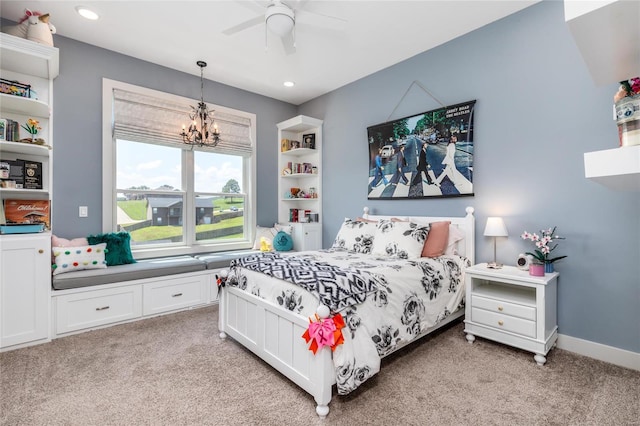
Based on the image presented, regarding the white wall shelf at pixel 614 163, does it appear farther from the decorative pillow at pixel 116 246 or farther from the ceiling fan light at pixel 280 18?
the decorative pillow at pixel 116 246

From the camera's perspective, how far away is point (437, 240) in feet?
9.69

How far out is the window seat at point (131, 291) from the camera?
9.00 ft

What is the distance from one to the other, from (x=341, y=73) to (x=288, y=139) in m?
1.40

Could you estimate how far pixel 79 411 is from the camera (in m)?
1.74

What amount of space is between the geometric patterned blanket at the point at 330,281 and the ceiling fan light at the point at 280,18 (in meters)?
1.80

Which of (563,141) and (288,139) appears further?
(288,139)

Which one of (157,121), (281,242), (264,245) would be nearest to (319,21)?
(157,121)

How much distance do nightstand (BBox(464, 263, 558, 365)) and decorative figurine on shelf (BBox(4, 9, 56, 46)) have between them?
409cm

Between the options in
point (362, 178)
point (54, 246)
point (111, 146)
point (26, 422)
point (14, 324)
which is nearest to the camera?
point (26, 422)

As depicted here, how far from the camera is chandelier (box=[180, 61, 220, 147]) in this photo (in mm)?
3855

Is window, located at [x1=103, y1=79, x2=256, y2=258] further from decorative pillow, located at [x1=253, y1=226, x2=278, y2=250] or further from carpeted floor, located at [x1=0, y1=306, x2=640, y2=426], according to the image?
carpeted floor, located at [x1=0, y1=306, x2=640, y2=426]

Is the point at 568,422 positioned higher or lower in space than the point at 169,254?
lower

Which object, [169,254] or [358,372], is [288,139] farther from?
[358,372]

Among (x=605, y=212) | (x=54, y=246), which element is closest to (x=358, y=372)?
(x=605, y=212)
